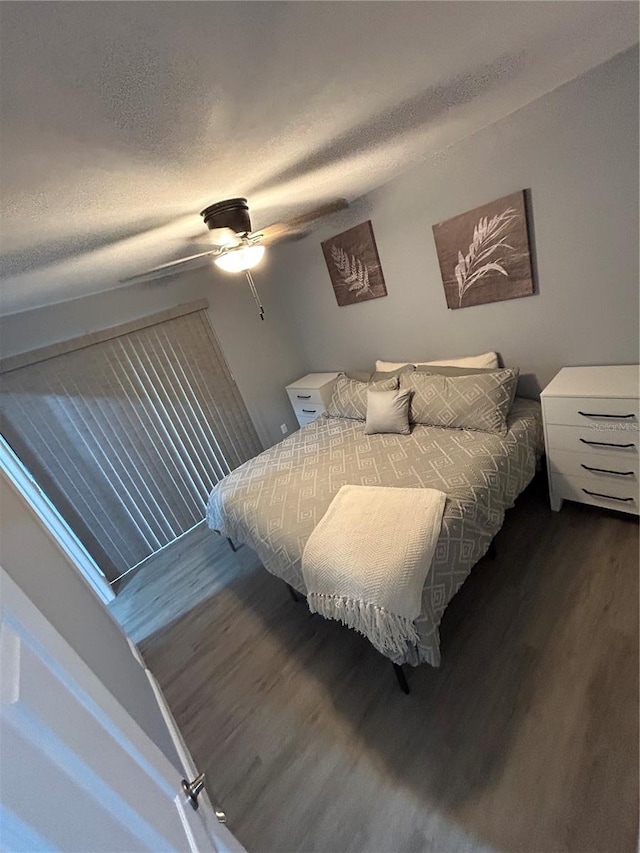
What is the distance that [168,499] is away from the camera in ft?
10.6

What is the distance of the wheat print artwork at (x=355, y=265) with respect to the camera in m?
2.92

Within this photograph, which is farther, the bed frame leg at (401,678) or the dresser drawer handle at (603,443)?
the dresser drawer handle at (603,443)

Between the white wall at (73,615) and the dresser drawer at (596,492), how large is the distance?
7.43 ft

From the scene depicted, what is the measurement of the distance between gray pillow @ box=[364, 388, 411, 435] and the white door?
7.15ft

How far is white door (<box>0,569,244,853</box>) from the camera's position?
40cm

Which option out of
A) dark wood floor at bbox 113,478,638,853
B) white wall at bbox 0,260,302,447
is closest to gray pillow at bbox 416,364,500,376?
dark wood floor at bbox 113,478,638,853

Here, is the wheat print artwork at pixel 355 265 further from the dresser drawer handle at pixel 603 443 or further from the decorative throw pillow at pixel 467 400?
the dresser drawer handle at pixel 603 443

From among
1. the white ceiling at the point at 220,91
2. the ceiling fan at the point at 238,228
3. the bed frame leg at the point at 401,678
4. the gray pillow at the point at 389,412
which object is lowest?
the bed frame leg at the point at 401,678

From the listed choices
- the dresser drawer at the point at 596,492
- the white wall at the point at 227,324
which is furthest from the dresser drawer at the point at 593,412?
the white wall at the point at 227,324

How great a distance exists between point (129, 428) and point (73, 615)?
219 cm

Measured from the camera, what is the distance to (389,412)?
104 inches

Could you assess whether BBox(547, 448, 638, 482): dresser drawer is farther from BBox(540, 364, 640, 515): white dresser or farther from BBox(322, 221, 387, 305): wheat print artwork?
BBox(322, 221, 387, 305): wheat print artwork

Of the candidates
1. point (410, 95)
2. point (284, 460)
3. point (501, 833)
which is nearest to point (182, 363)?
point (284, 460)

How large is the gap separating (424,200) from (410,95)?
1544 mm
